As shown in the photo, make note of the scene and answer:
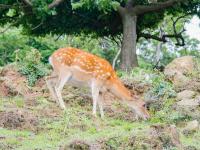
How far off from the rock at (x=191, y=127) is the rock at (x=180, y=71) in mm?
3114

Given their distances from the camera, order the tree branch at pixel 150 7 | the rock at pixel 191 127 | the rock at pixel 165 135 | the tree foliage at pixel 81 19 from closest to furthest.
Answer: the rock at pixel 165 135 < the rock at pixel 191 127 < the tree branch at pixel 150 7 < the tree foliage at pixel 81 19

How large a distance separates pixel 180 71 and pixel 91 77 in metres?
3.86

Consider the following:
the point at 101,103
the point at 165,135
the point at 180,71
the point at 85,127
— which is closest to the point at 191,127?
the point at 85,127

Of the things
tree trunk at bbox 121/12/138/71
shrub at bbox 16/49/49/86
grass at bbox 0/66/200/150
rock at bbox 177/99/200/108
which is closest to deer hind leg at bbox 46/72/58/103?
grass at bbox 0/66/200/150

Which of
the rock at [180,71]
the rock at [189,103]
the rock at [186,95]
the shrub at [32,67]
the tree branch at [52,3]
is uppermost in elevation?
the tree branch at [52,3]

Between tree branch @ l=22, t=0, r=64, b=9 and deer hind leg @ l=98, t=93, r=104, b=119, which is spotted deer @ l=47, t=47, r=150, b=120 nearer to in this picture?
deer hind leg @ l=98, t=93, r=104, b=119

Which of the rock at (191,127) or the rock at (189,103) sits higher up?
the rock at (189,103)

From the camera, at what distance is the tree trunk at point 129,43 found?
21.9 metres

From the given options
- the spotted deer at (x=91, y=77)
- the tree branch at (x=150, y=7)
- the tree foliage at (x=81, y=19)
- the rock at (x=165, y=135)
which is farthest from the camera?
the tree foliage at (x=81, y=19)

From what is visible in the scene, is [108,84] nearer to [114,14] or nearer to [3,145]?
[3,145]

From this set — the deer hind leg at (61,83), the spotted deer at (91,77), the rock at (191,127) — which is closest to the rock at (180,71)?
the spotted deer at (91,77)

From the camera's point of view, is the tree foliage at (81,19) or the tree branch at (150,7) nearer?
the tree branch at (150,7)

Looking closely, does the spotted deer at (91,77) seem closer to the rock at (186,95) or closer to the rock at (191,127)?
the rock at (191,127)

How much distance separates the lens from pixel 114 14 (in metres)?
24.0
